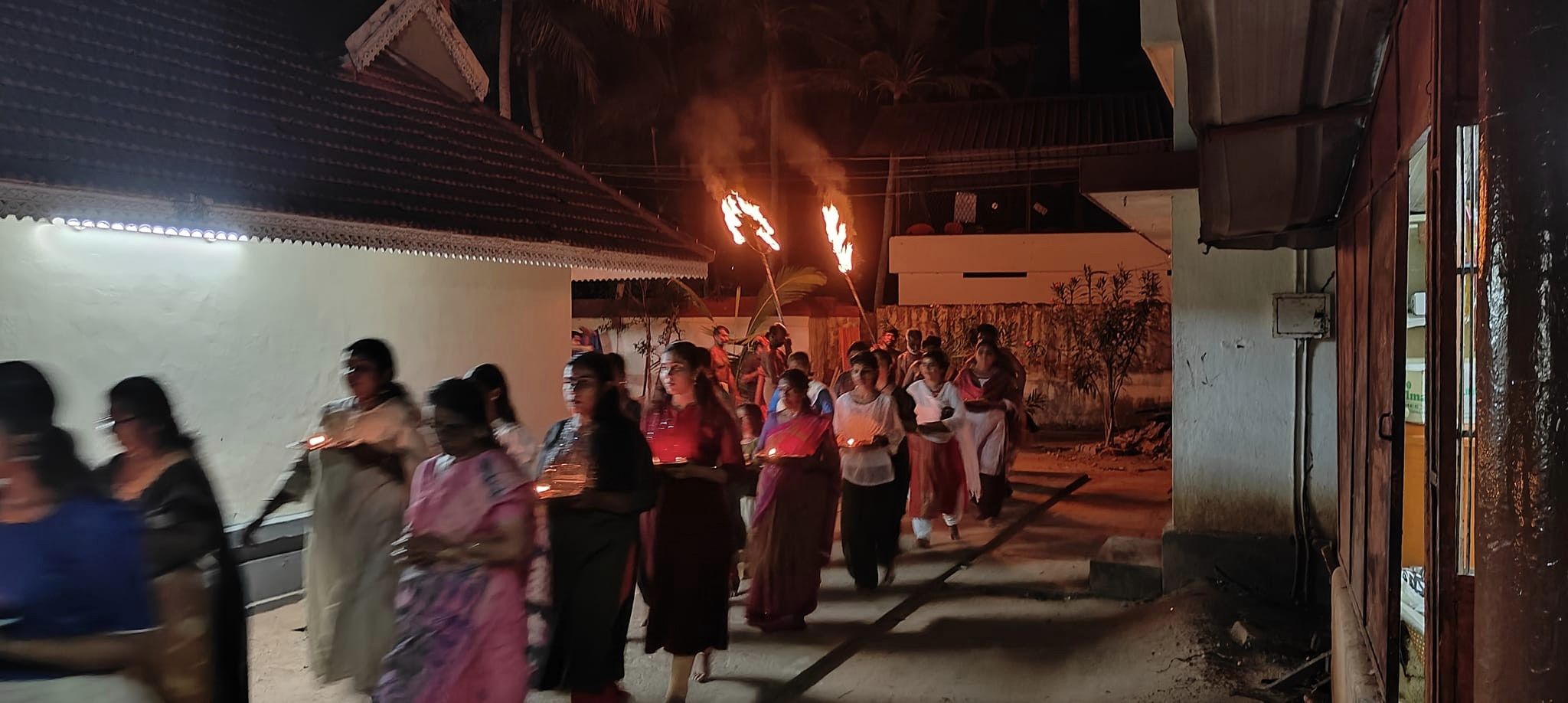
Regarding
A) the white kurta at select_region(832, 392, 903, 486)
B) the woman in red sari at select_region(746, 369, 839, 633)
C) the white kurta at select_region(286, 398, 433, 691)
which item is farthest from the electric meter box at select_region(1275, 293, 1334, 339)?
the white kurta at select_region(286, 398, 433, 691)

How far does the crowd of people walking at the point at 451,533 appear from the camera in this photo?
3.18 metres

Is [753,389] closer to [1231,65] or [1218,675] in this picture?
[1218,675]

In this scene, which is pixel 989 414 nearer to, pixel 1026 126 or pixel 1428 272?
pixel 1428 272

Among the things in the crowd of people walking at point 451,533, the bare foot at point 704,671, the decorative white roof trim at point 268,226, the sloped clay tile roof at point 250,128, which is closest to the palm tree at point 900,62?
the sloped clay tile roof at point 250,128

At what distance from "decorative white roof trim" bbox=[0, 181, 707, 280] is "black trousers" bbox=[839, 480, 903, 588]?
131 inches

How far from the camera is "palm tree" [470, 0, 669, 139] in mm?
18953

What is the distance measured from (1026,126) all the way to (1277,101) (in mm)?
19670

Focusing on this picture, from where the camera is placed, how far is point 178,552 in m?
3.69

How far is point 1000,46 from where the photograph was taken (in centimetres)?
2525

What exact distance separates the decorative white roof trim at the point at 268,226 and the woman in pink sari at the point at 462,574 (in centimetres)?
297

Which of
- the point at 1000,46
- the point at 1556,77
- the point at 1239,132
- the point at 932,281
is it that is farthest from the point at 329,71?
the point at 1000,46

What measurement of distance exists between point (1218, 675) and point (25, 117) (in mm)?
7232

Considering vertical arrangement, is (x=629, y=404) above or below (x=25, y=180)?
below

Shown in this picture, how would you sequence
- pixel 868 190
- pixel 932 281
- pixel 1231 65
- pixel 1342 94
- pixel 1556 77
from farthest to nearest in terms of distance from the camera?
pixel 868 190 < pixel 932 281 < pixel 1342 94 < pixel 1231 65 < pixel 1556 77
